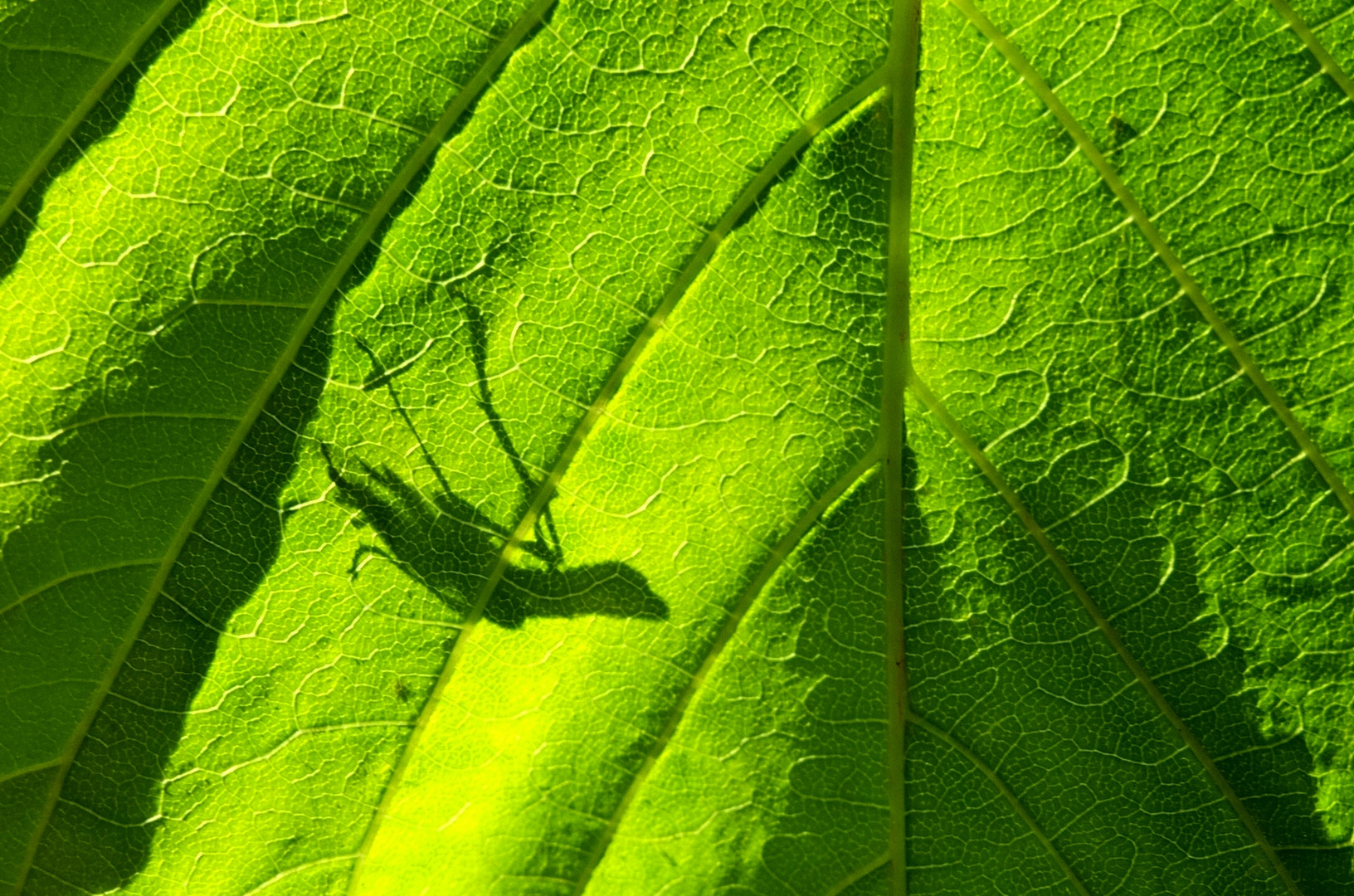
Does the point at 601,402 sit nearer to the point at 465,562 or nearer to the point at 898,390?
the point at 465,562

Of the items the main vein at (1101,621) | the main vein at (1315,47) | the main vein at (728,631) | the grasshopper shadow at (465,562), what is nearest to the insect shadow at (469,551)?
the grasshopper shadow at (465,562)

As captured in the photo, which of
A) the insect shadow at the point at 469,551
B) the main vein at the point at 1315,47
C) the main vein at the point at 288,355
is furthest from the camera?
the insect shadow at the point at 469,551

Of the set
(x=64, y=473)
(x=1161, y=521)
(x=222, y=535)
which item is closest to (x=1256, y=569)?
(x=1161, y=521)

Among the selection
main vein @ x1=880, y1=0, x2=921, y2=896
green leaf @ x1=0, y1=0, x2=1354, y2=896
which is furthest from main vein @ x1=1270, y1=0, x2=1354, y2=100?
main vein @ x1=880, y1=0, x2=921, y2=896

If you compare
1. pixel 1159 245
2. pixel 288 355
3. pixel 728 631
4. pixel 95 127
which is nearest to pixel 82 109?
pixel 95 127

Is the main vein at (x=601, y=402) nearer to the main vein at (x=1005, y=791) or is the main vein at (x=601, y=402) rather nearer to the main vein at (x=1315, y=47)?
the main vein at (x=1315, y=47)

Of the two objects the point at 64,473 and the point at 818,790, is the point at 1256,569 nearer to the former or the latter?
the point at 818,790
